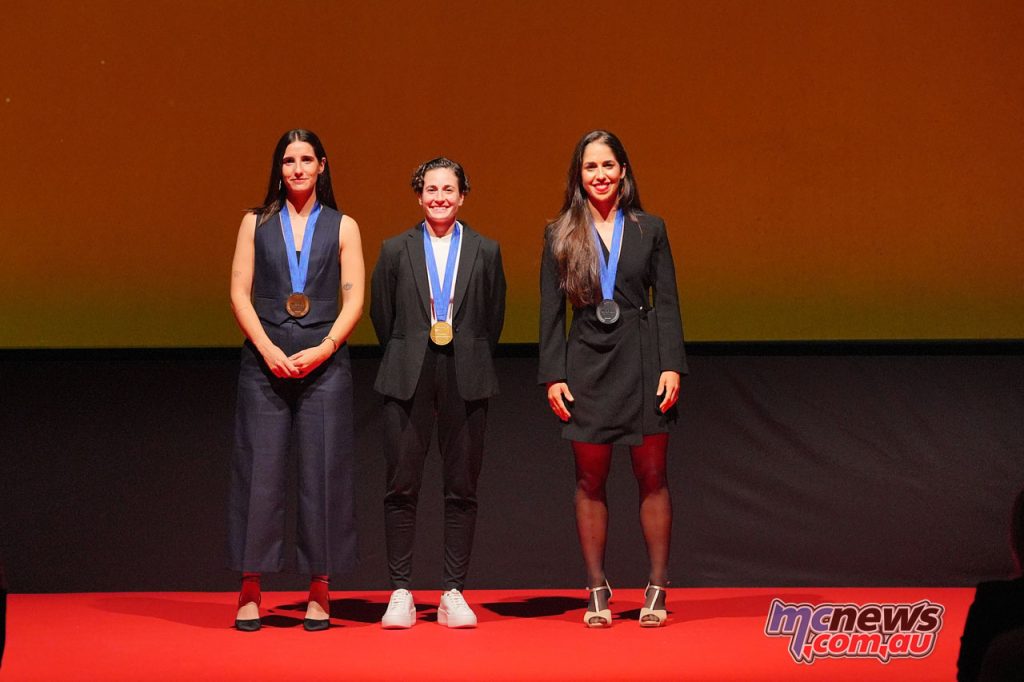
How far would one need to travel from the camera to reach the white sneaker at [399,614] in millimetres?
3988

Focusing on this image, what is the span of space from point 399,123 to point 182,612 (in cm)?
195

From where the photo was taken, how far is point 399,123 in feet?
16.1

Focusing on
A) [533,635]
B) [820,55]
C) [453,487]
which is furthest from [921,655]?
[820,55]

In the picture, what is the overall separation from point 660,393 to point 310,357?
1.09 m

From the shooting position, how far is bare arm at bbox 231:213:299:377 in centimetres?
392

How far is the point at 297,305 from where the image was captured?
399 centimetres

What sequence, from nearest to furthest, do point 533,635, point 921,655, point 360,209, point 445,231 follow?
point 921,655, point 533,635, point 445,231, point 360,209

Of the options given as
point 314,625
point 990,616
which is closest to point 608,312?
point 314,625

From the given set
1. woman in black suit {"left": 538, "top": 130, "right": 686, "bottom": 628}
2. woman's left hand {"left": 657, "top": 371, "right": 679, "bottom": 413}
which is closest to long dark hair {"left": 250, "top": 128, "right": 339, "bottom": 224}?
woman in black suit {"left": 538, "top": 130, "right": 686, "bottom": 628}

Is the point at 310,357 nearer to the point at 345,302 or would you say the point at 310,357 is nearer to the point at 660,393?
the point at 345,302

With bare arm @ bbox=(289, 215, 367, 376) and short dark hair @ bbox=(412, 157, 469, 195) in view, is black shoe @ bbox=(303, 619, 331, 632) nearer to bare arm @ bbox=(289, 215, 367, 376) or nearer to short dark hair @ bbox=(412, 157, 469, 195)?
bare arm @ bbox=(289, 215, 367, 376)

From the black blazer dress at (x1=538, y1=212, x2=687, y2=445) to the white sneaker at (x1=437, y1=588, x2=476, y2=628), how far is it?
0.62m

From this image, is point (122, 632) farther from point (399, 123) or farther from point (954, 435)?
point (954, 435)

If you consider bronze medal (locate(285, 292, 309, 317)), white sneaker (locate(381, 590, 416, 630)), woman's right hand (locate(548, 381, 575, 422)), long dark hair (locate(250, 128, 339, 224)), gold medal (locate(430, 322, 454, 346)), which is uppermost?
long dark hair (locate(250, 128, 339, 224))
